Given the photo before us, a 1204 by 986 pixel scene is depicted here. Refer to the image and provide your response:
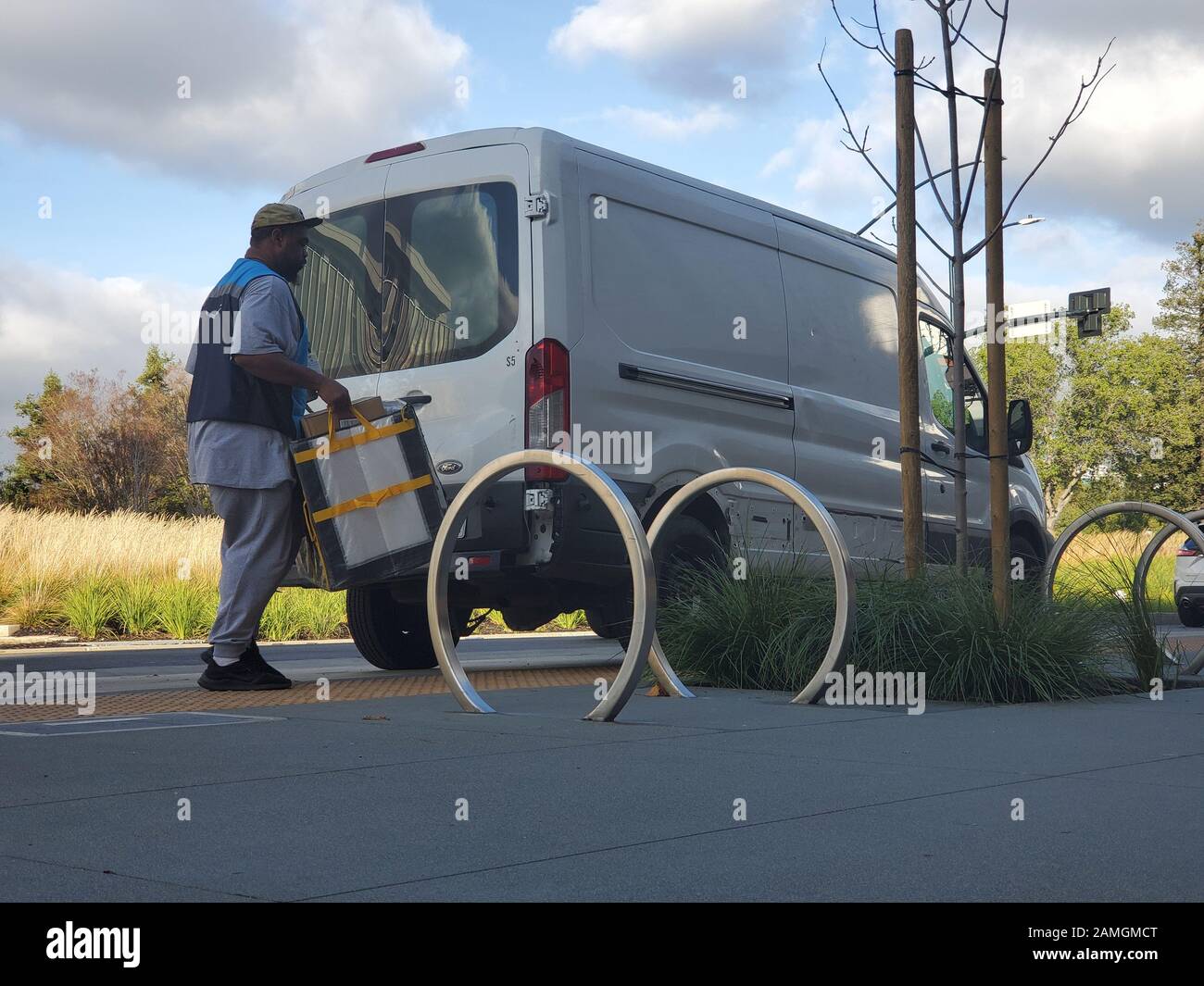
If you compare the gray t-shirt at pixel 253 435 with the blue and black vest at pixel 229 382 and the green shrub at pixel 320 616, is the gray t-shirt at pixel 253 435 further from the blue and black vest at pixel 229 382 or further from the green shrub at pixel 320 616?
the green shrub at pixel 320 616

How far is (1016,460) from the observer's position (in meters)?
10.3

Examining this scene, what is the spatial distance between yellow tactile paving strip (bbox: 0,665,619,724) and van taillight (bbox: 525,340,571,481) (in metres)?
1.18

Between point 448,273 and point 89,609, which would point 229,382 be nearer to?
point 448,273

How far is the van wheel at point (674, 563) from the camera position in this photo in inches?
300

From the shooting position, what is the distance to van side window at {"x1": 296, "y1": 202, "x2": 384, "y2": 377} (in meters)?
7.82

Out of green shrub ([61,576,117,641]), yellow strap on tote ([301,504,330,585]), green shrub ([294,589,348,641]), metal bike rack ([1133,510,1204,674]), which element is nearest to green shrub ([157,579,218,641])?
green shrub ([61,576,117,641])

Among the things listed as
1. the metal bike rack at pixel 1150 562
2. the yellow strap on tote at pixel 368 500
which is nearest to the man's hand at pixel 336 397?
the yellow strap on tote at pixel 368 500

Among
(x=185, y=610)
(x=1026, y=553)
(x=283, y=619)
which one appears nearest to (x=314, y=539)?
(x=1026, y=553)

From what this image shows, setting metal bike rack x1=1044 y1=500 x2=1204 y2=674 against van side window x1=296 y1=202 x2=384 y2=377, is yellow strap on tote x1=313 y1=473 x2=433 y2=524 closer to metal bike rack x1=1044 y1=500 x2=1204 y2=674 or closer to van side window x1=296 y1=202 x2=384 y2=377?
van side window x1=296 y1=202 x2=384 y2=377

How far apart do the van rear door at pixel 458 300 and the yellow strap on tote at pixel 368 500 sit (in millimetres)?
786

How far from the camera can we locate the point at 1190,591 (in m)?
18.7

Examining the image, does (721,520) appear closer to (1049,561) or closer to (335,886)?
(1049,561)

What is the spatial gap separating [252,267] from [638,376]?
2.02m

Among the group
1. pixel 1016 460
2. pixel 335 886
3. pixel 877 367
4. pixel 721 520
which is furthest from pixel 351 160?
pixel 335 886
